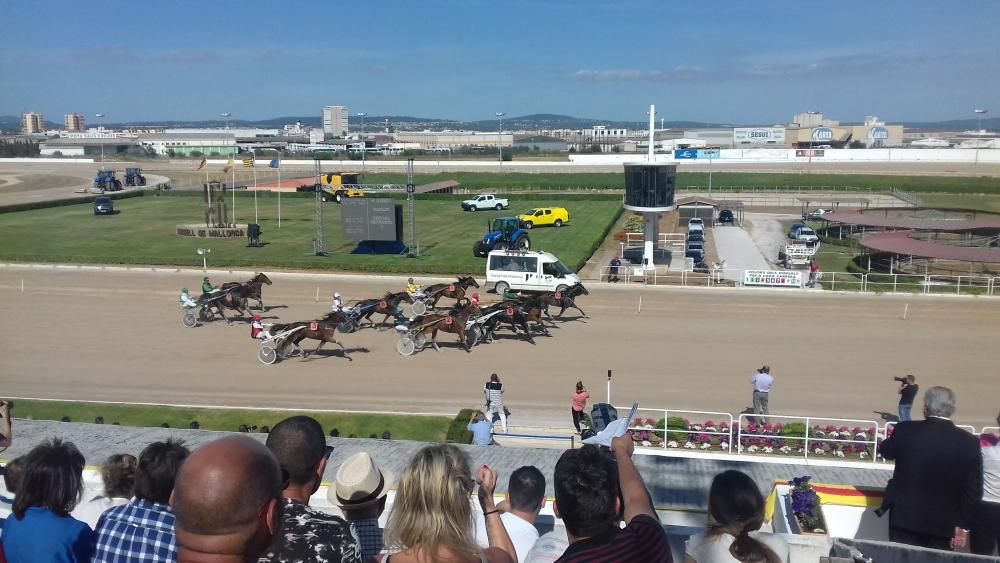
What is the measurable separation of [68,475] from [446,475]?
187cm

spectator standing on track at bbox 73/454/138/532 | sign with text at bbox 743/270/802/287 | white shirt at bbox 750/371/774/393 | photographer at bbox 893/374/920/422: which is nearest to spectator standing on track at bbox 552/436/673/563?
spectator standing on track at bbox 73/454/138/532

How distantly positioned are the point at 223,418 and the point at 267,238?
2472cm

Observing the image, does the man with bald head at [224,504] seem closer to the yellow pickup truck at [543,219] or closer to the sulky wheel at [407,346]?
the sulky wheel at [407,346]

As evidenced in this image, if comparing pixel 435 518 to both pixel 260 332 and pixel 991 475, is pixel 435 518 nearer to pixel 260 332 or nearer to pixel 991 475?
pixel 991 475

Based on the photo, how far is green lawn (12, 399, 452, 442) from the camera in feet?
43.9

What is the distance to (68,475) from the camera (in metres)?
3.87

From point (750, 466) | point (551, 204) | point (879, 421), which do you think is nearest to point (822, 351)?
Answer: point (879, 421)

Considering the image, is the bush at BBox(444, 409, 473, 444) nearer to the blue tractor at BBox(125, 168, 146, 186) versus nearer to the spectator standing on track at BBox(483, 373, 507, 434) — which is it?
the spectator standing on track at BBox(483, 373, 507, 434)

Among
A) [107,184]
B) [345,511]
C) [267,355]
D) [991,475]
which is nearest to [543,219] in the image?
[267,355]

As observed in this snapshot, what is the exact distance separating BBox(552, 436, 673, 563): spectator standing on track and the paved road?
10.7 meters

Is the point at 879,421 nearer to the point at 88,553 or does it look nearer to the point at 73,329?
the point at 88,553

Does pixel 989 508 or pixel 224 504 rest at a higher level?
pixel 224 504

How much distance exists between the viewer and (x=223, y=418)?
1392cm

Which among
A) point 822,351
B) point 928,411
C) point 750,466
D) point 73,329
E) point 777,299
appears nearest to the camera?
point 928,411
